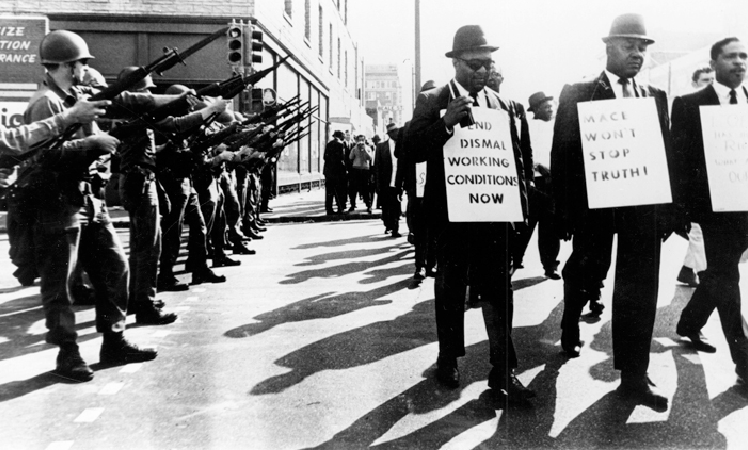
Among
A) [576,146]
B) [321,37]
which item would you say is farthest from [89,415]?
[321,37]

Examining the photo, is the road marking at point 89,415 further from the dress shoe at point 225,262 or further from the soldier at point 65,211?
the dress shoe at point 225,262

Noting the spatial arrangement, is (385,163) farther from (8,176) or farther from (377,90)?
(377,90)

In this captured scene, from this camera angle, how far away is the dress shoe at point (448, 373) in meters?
4.60

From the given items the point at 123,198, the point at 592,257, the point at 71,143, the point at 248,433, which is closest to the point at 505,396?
the point at 592,257

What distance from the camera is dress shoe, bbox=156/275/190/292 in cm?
833

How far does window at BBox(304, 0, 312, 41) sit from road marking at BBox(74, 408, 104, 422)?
2625 cm

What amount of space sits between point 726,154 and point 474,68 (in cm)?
159

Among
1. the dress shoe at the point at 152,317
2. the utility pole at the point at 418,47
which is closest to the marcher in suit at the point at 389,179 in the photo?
the utility pole at the point at 418,47

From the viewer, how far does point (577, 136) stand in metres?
4.46

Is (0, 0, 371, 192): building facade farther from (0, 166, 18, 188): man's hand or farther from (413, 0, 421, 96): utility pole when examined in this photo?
(0, 166, 18, 188): man's hand

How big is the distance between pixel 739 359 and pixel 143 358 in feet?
12.6

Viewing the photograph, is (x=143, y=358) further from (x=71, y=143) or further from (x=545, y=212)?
(x=545, y=212)

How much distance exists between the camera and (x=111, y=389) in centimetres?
468

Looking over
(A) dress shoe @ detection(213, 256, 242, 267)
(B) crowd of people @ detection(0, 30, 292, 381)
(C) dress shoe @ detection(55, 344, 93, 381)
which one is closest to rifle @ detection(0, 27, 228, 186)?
(B) crowd of people @ detection(0, 30, 292, 381)
